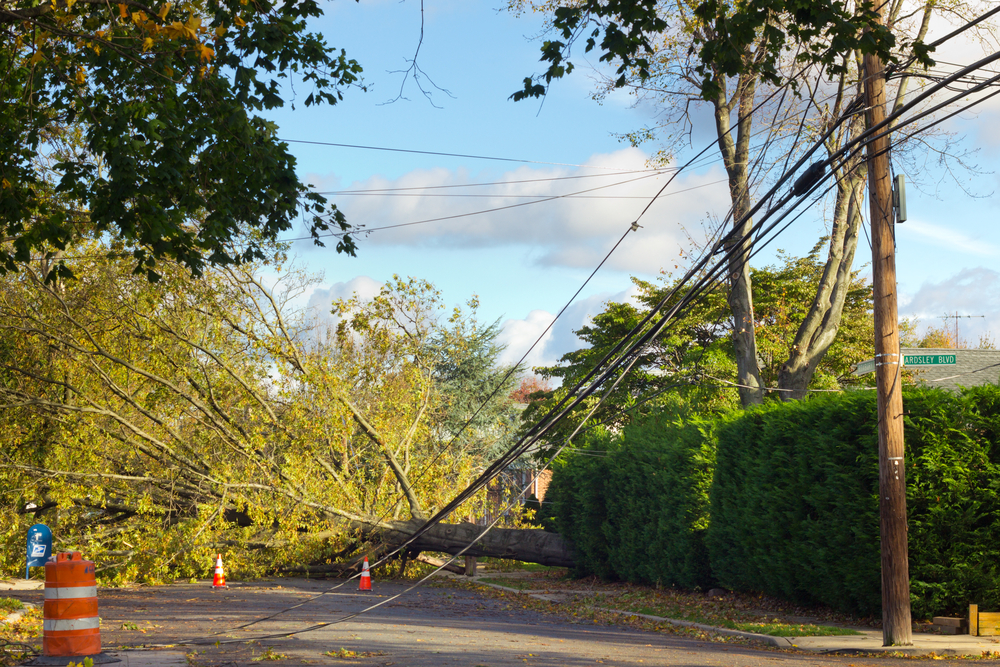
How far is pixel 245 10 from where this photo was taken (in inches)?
366

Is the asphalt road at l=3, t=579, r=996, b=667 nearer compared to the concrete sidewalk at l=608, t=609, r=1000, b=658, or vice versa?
the asphalt road at l=3, t=579, r=996, b=667

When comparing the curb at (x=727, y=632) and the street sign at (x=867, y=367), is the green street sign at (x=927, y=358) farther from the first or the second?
the curb at (x=727, y=632)

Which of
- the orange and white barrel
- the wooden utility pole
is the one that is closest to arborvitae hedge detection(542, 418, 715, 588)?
the wooden utility pole

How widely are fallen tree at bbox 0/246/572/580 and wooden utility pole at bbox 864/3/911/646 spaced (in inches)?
358

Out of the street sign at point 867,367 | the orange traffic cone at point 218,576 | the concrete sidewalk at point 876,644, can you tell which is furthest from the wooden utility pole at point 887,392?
the orange traffic cone at point 218,576

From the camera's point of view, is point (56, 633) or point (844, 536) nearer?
point (56, 633)

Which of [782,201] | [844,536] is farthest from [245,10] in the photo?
[844,536]

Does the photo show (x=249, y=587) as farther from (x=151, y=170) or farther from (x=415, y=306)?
(x=151, y=170)

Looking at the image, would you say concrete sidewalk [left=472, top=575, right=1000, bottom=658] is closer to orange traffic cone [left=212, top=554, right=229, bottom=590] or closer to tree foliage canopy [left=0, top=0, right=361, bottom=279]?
tree foliage canopy [left=0, top=0, right=361, bottom=279]

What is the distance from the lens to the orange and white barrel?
753 cm

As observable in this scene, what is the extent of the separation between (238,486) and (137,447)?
2.17m

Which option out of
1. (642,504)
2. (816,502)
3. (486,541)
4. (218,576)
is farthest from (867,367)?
(218,576)

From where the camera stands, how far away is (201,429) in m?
18.5

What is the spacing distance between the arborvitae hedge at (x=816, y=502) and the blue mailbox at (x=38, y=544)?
38.2ft
